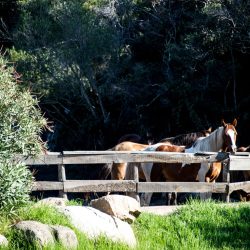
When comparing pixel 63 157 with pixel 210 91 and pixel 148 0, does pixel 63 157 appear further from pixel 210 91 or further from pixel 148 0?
pixel 148 0

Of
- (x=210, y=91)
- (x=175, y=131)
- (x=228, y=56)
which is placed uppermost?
(x=228, y=56)

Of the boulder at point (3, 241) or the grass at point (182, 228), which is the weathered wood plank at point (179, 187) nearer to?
the grass at point (182, 228)

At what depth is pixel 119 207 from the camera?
776 centimetres

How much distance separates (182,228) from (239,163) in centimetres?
261

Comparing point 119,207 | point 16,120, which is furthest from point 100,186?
point 16,120

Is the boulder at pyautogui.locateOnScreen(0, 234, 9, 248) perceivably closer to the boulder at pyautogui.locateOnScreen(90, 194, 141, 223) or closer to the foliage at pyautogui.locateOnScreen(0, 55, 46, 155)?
the foliage at pyautogui.locateOnScreen(0, 55, 46, 155)

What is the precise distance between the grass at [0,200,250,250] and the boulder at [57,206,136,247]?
134 millimetres

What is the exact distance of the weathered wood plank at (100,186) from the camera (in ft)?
31.5

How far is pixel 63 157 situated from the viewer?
386 inches

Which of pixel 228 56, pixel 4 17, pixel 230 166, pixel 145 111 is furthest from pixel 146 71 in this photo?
pixel 230 166

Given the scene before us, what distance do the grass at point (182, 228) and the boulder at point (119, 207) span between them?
239mm

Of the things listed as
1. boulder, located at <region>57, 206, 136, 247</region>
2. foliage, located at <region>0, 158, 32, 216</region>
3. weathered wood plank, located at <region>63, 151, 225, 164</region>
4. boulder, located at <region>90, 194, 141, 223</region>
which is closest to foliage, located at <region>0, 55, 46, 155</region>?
foliage, located at <region>0, 158, 32, 216</region>

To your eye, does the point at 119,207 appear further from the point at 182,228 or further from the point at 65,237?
the point at 65,237

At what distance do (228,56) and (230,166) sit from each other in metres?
11.2
